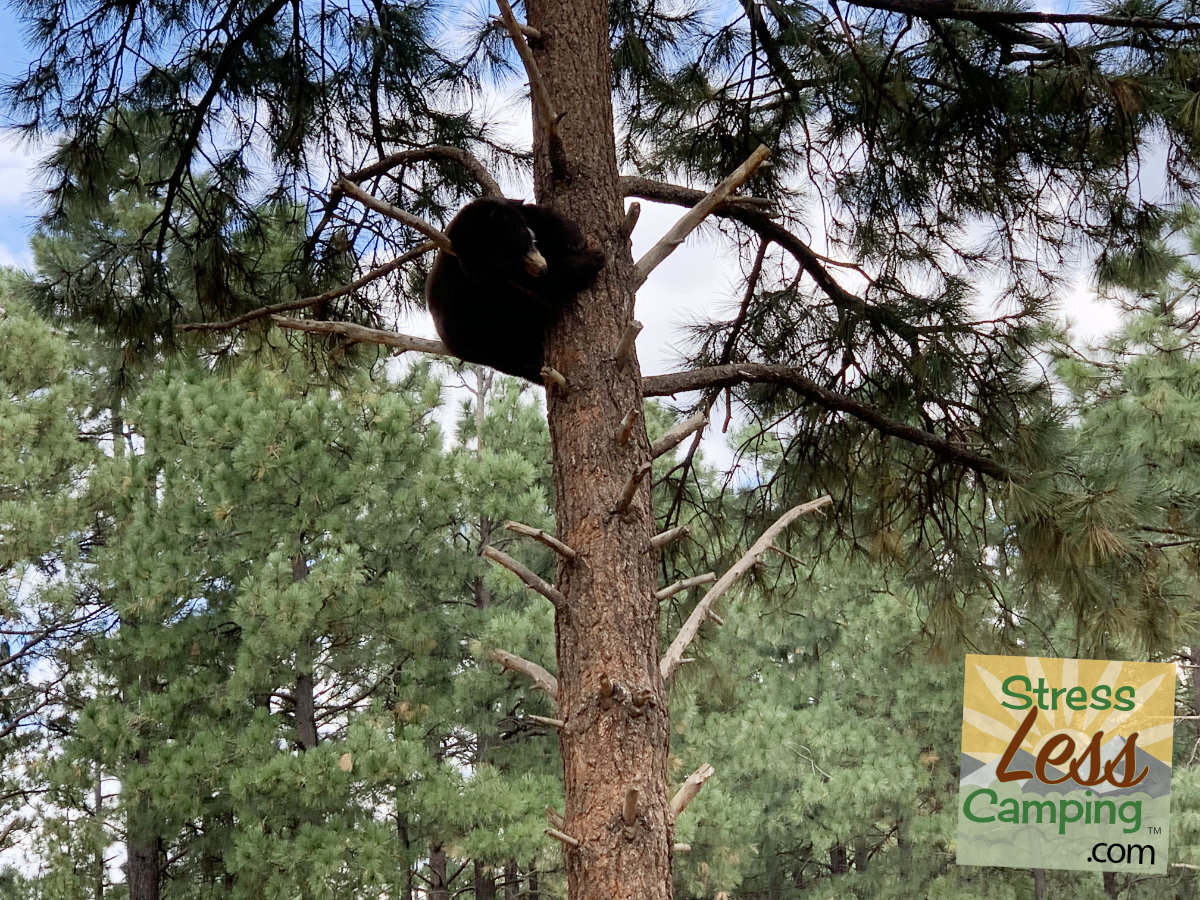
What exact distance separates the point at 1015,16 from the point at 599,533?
2.26m

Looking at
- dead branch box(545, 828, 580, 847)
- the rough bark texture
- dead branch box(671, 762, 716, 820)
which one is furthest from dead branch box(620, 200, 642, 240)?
dead branch box(545, 828, 580, 847)

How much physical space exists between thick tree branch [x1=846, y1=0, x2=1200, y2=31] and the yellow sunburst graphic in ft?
14.7

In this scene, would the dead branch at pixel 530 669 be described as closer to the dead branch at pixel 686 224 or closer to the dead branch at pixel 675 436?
the dead branch at pixel 675 436

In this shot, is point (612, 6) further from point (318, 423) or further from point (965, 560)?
point (318, 423)

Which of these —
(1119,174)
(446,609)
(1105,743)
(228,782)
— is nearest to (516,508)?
(446,609)

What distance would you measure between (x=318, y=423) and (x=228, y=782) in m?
2.74

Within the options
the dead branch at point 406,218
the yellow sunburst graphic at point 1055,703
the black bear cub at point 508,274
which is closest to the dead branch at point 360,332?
the black bear cub at point 508,274

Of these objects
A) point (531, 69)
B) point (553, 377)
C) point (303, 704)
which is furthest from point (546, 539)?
point (303, 704)

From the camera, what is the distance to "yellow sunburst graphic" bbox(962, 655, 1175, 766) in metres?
7.53

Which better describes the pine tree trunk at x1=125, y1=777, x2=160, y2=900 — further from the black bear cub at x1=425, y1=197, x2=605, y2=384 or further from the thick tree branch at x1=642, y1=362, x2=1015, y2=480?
the thick tree branch at x1=642, y1=362, x2=1015, y2=480

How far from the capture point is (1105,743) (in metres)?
8.61

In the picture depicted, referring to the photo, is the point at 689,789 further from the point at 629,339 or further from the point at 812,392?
the point at 812,392

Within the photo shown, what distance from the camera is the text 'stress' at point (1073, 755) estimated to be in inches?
301

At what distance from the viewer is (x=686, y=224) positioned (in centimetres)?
285
